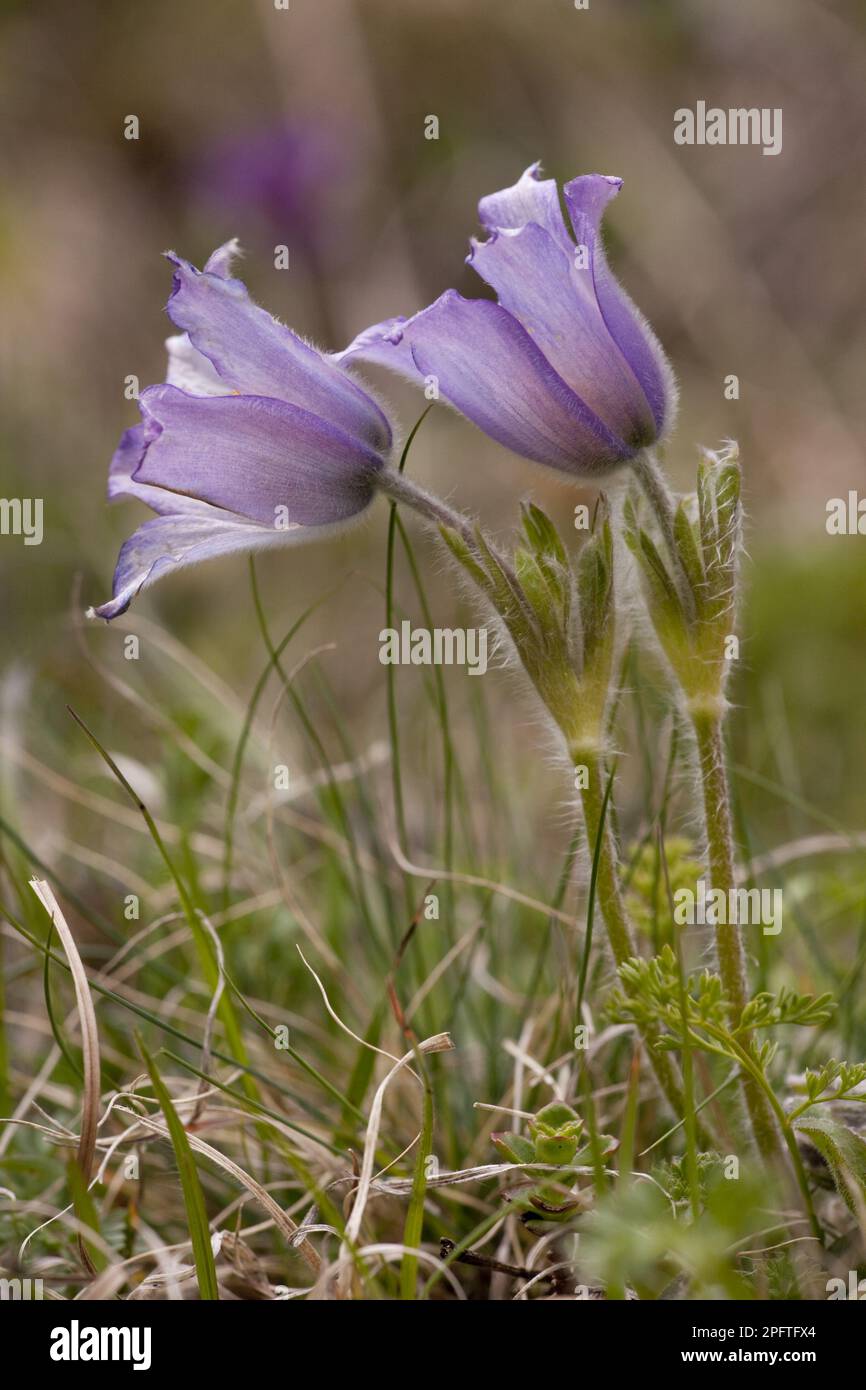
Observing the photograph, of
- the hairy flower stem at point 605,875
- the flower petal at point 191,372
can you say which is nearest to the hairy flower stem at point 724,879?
the hairy flower stem at point 605,875

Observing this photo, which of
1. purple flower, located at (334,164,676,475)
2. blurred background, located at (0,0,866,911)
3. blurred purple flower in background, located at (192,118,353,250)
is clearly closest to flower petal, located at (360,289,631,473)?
purple flower, located at (334,164,676,475)

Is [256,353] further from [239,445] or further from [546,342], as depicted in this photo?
[546,342]

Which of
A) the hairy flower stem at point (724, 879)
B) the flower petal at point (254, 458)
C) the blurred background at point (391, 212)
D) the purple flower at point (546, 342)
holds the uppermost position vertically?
the blurred background at point (391, 212)

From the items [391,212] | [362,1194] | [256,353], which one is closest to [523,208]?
[256,353]

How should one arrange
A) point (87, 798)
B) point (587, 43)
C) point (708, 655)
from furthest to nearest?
point (587, 43), point (87, 798), point (708, 655)

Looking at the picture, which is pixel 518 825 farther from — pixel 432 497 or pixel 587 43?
pixel 587 43

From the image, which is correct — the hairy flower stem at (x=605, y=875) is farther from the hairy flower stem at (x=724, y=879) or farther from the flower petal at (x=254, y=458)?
the flower petal at (x=254, y=458)

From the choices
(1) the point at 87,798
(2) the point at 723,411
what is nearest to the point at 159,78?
(2) the point at 723,411

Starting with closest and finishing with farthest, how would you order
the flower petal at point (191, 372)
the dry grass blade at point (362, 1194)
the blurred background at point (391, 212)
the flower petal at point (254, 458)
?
the dry grass blade at point (362, 1194)
the flower petal at point (254, 458)
the flower petal at point (191, 372)
the blurred background at point (391, 212)
